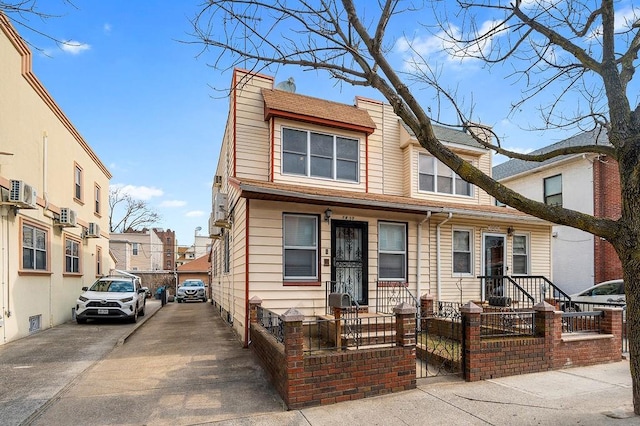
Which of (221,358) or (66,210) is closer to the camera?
(221,358)

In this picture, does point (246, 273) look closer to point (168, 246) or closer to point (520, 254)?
point (520, 254)

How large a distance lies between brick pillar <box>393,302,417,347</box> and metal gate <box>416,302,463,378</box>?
2.97ft

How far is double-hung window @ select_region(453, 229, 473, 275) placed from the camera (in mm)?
10330

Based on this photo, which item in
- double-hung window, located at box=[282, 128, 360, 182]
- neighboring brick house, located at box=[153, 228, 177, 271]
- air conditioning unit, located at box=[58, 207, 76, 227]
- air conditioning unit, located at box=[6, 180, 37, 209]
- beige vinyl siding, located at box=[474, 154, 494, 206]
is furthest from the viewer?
neighboring brick house, located at box=[153, 228, 177, 271]

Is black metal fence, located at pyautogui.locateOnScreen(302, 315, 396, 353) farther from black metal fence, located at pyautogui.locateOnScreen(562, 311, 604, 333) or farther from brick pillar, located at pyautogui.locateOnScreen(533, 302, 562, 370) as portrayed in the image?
black metal fence, located at pyautogui.locateOnScreen(562, 311, 604, 333)

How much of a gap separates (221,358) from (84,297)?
6.76 metres

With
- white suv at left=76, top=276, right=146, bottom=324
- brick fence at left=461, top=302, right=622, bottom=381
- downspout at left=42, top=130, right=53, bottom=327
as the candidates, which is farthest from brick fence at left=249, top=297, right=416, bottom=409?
downspout at left=42, top=130, right=53, bottom=327

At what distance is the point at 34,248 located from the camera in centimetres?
996

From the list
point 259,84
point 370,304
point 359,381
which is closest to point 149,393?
point 359,381

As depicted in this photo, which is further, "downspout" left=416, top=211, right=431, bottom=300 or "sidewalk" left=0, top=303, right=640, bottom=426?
"downspout" left=416, top=211, right=431, bottom=300

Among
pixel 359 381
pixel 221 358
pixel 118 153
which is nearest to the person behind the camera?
pixel 359 381

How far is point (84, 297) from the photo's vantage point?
37.6ft

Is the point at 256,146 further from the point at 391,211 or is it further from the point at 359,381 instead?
the point at 359,381

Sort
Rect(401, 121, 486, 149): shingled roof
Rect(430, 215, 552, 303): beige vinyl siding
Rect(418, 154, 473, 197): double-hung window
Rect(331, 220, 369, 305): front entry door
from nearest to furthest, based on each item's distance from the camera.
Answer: Rect(331, 220, 369, 305): front entry door, Rect(430, 215, 552, 303): beige vinyl siding, Rect(418, 154, 473, 197): double-hung window, Rect(401, 121, 486, 149): shingled roof
